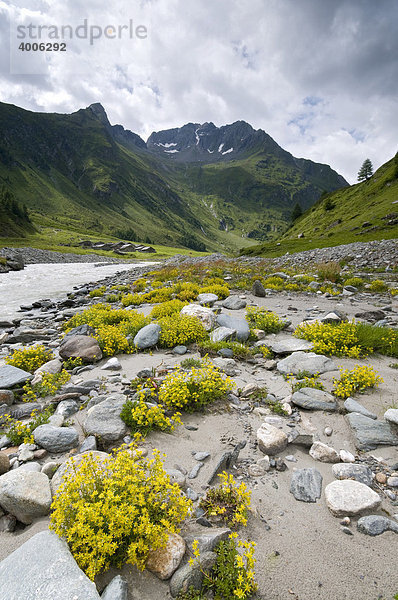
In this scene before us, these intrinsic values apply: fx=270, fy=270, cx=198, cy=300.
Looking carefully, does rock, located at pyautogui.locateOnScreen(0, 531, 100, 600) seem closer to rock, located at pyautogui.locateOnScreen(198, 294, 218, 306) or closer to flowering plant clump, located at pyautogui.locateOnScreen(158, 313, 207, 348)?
flowering plant clump, located at pyautogui.locateOnScreen(158, 313, 207, 348)

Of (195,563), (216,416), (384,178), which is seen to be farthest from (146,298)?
(384,178)

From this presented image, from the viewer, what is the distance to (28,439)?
16.5 ft

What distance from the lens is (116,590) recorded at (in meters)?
2.78

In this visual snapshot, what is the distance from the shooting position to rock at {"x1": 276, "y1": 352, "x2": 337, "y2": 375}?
24.6ft

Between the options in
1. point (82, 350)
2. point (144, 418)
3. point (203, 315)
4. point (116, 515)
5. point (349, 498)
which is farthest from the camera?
point (203, 315)

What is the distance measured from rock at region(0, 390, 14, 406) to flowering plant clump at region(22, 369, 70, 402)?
0.25 meters

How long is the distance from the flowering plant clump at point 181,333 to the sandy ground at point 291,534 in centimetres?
393

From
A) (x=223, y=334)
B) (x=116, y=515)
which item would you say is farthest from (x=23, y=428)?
(x=223, y=334)

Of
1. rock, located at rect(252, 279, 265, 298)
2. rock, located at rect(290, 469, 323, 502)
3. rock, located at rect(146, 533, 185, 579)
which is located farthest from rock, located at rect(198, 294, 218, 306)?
rock, located at rect(146, 533, 185, 579)

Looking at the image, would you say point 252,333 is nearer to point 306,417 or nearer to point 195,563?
point 306,417

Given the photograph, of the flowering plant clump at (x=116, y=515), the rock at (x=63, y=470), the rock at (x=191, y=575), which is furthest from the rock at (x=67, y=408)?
the rock at (x=191, y=575)

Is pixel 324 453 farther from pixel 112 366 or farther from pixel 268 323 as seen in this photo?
pixel 268 323

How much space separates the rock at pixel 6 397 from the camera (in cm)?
649

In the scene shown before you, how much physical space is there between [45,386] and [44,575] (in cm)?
496
